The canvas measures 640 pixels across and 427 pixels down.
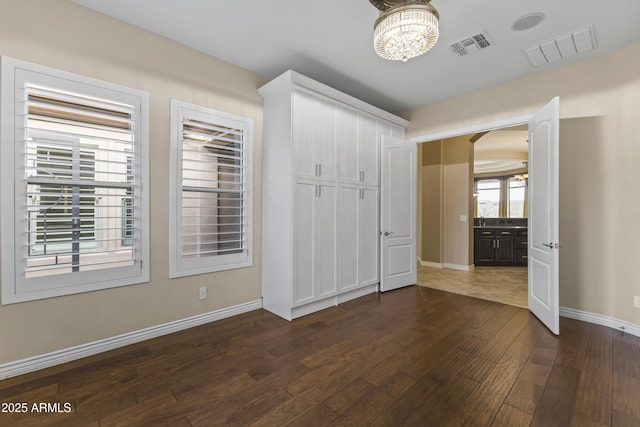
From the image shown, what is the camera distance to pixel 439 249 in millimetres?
6102

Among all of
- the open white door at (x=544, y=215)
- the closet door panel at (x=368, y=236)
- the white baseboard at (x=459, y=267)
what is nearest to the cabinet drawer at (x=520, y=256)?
the white baseboard at (x=459, y=267)

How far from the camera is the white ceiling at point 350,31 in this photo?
2.29 metres

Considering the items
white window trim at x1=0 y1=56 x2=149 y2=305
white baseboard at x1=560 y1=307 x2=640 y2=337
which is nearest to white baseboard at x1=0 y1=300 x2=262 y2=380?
white window trim at x1=0 y1=56 x2=149 y2=305

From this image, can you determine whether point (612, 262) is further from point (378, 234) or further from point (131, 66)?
point (131, 66)

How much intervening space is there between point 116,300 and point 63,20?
2278mm

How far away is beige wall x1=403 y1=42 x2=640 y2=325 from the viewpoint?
280 centimetres

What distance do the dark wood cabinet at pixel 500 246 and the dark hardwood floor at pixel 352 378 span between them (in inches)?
135

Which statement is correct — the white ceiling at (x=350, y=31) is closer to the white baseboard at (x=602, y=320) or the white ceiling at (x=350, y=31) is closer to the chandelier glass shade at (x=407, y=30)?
the chandelier glass shade at (x=407, y=30)

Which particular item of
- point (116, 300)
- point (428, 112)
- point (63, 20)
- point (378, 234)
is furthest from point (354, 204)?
point (63, 20)

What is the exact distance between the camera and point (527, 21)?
246 centimetres

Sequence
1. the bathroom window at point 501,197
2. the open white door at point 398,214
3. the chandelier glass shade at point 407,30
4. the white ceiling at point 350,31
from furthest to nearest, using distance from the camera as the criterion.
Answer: the bathroom window at point 501,197 < the open white door at point 398,214 < the white ceiling at point 350,31 < the chandelier glass shade at point 407,30

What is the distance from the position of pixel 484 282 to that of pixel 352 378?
3.75m

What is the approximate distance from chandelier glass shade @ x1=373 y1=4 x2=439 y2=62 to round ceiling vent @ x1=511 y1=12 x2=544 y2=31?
114 cm

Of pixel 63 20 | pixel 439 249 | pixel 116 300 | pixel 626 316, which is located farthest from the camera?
pixel 439 249
